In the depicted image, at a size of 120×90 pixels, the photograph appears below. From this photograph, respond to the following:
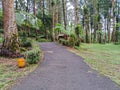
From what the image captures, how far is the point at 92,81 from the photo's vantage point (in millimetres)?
7363

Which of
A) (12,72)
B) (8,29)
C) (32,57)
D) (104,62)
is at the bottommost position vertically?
(104,62)

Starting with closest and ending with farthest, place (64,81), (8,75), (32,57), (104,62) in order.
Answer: (64,81), (8,75), (32,57), (104,62)

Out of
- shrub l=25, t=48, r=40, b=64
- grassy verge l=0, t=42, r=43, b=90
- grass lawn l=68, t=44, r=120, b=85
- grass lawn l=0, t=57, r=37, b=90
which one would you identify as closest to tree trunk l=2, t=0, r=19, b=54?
grassy verge l=0, t=42, r=43, b=90

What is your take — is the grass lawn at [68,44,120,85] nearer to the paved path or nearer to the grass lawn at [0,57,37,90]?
the paved path

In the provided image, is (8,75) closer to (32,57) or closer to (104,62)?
(32,57)

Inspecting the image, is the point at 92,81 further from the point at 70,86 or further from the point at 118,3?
the point at 118,3

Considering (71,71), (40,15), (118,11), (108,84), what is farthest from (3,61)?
(118,11)

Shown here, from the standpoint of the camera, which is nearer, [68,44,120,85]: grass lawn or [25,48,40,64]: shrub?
[68,44,120,85]: grass lawn

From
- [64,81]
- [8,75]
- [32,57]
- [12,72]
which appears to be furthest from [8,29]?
[64,81]

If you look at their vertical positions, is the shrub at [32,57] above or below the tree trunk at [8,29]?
below

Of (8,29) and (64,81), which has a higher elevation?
(8,29)

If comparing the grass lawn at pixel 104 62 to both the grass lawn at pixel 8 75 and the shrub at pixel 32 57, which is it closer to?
the shrub at pixel 32 57

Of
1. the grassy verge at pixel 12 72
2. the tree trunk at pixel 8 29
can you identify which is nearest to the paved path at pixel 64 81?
the grassy verge at pixel 12 72

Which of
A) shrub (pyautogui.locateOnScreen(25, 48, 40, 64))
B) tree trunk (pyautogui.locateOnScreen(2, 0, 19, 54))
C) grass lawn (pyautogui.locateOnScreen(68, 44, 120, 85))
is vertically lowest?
grass lawn (pyautogui.locateOnScreen(68, 44, 120, 85))
